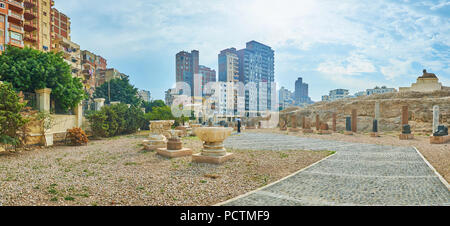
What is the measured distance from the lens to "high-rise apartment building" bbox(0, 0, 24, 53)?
75.7 ft

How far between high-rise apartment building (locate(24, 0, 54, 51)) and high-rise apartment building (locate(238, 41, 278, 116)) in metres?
48.0

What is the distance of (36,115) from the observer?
10.7m

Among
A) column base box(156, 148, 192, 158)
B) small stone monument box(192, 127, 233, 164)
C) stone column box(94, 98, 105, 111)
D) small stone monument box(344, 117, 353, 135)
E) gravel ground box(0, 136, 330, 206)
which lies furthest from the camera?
stone column box(94, 98, 105, 111)

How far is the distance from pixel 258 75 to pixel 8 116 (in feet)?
247

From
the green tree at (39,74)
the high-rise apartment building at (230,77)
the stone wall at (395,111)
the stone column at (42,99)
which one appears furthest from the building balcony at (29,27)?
the high-rise apartment building at (230,77)

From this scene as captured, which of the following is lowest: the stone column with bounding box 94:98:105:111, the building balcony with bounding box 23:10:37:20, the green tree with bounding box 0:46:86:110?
the stone column with bounding box 94:98:105:111

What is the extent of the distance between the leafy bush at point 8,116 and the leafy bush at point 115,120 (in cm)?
589

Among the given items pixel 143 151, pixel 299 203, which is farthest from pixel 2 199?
pixel 143 151

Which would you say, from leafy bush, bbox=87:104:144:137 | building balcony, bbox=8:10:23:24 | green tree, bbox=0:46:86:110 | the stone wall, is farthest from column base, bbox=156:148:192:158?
building balcony, bbox=8:10:23:24

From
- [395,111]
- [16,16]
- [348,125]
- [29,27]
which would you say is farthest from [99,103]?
[395,111]

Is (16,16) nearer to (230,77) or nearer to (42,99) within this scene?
(42,99)

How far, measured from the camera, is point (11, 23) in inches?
1001

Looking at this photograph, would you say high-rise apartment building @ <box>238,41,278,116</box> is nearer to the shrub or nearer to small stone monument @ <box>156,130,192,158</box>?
the shrub
